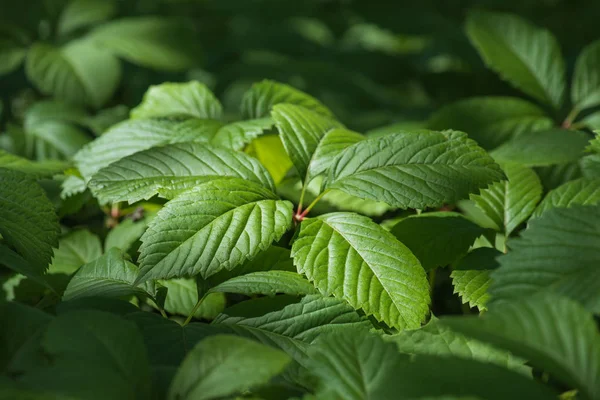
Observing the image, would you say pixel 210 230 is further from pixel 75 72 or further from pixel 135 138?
pixel 75 72

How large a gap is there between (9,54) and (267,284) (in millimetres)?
1772

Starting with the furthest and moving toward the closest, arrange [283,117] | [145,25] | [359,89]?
[359,89], [145,25], [283,117]

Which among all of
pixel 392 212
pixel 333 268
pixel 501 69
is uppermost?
pixel 501 69

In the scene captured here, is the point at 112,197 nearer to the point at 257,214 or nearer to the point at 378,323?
the point at 257,214

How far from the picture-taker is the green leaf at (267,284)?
0.98m

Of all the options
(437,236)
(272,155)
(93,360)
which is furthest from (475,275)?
(93,360)

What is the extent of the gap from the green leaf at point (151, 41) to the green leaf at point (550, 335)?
5.79 feet

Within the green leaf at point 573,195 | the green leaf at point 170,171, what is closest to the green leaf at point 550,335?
the green leaf at point 573,195

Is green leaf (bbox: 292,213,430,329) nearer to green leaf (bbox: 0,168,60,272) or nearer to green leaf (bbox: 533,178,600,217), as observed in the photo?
green leaf (bbox: 533,178,600,217)

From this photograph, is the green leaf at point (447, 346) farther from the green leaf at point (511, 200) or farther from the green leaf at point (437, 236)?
the green leaf at point (511, 200)

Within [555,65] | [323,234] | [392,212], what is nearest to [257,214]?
[323,234]

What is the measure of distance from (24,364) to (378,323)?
533 mm

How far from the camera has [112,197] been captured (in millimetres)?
1075

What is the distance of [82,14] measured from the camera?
2400 millimetres
